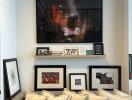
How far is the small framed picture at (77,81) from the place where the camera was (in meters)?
3.95

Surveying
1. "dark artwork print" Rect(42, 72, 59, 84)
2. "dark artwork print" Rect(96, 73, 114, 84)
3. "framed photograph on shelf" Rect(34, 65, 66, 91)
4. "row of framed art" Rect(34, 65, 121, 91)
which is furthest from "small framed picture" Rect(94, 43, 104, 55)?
"dark artwork print" Rect(42, 72, 59, 84)

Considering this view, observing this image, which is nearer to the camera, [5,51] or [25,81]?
[5,51]

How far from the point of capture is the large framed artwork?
13.0 feet

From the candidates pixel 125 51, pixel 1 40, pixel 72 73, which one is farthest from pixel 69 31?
pixel 1 40

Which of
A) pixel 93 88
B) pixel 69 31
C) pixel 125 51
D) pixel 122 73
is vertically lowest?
pixel 93 88

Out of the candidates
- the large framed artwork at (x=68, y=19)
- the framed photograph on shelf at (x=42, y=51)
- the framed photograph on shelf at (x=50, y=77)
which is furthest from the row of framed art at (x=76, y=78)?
the large framed artwork at (x=68, y=19)

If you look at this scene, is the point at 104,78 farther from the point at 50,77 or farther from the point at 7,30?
the point at 7,30

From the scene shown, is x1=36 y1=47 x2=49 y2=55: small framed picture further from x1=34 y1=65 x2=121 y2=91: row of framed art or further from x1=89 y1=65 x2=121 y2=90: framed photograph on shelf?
x1=89 y1=65 x2=121 y2=90: framed photograph on shelf

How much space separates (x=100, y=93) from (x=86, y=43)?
2.89 ft

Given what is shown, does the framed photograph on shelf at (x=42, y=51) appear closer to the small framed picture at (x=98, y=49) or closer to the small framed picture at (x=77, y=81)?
the small framed picture at (x=77, y=81)

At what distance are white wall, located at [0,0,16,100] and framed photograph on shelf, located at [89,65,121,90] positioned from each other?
132 centimetres

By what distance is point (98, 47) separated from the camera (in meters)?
3.97

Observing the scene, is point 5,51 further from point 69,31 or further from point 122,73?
point 122,73

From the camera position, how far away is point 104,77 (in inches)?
157
